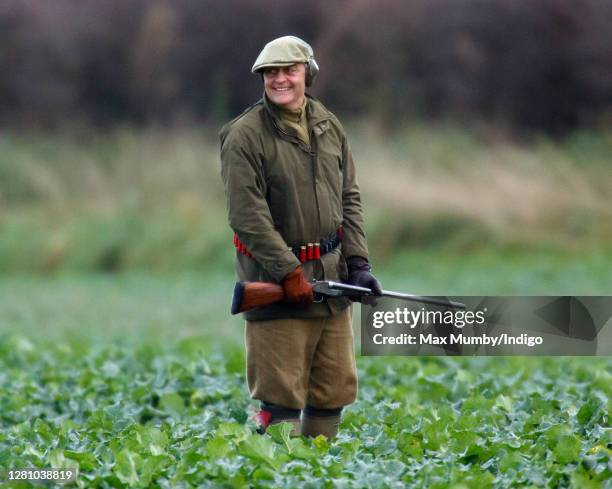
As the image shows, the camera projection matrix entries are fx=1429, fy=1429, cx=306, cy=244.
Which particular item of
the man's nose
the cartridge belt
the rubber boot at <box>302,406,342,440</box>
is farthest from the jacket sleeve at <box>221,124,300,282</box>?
the rubber boot at <box>302,406,342,440</box>

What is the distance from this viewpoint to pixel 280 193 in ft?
21.1

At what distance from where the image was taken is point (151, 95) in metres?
26.4

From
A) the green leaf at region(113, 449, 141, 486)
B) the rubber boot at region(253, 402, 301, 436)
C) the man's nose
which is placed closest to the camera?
the green leaf at region(113, 449, 141, 486)

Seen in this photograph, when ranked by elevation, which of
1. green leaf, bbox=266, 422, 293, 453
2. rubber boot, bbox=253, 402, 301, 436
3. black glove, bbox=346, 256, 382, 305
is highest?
black glove, bbox=346, 256, 382, 305

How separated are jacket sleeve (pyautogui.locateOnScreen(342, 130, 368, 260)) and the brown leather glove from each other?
1.51 feet

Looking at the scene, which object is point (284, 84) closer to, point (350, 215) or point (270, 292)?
point (350, 215)

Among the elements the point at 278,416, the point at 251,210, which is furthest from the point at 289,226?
the point at 278,416

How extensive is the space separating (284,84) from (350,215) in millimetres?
729

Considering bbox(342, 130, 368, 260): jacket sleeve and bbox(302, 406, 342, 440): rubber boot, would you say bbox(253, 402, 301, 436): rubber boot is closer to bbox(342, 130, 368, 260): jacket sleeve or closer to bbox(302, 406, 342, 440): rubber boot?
bbox(302, 406, 342, 440): rubber boot

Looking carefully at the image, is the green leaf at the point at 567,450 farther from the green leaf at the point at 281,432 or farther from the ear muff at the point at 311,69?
the ear muff at the point at 311,69

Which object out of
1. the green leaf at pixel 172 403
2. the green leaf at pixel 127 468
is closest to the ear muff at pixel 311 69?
the green leaf at pixel 127 468

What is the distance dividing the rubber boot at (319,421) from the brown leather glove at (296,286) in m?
0.69

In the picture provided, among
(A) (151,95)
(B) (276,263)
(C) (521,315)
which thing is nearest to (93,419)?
(B) (276,263)

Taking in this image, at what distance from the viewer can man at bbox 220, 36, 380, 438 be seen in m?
6.30
